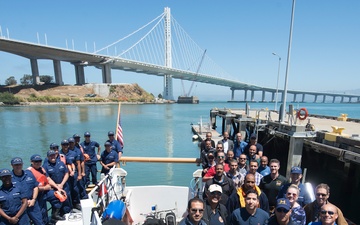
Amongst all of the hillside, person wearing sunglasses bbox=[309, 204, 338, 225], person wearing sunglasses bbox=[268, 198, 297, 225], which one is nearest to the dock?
person wearing sunglasses bbox=[309, 204, 338, 225]

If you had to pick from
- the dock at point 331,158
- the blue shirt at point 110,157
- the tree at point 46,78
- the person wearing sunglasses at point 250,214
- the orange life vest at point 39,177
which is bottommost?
the dock at point 331,158

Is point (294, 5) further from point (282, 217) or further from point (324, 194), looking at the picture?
point (282, 217)

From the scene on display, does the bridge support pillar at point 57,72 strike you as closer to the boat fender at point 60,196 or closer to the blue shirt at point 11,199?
the boat fender at point 60,196

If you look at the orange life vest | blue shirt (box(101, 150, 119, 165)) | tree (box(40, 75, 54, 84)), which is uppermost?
tree (box(40, 75, 54, 84))

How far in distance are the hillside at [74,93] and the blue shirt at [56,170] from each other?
7598 cm

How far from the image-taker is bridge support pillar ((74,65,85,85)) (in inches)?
3846

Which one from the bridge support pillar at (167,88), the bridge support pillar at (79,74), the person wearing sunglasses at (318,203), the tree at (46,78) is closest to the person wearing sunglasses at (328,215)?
the person wearing sunglasses at (318,203)

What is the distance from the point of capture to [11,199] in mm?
3734

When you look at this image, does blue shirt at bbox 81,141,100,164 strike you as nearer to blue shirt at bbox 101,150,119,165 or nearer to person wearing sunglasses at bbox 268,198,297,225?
blue shirt at bbox 101,150,119,165

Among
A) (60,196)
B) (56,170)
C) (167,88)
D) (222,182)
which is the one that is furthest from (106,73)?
(222,182)

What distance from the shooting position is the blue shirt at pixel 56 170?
15.9 ft

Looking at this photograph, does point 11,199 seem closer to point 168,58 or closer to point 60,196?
point 60,196

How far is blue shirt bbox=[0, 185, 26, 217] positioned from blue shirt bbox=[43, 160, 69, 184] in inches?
39.6

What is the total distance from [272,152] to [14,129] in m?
32.7
